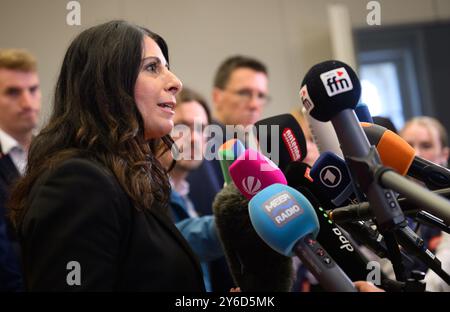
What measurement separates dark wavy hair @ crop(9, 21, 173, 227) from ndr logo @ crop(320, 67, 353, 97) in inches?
14.5

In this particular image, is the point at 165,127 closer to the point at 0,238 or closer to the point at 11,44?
the point at 0,238

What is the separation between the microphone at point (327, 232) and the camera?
108cm

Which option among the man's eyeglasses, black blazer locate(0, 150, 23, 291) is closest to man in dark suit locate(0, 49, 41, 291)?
black blazer locate(0, 150, 23, 291)

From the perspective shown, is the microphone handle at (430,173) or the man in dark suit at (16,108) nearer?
the microphone handle at (430,173)

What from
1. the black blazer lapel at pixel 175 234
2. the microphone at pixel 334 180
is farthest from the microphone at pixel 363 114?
the black blazer lapel at pixel 175 234

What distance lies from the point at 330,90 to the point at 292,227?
199 millimetres

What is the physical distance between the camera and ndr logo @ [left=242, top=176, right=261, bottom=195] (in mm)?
1076

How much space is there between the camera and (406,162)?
958 mm

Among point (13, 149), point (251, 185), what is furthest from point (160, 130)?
point (13, 149)

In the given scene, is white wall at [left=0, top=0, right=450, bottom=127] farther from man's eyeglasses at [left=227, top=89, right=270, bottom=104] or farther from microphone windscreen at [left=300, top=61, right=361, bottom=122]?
microphone windscreen at [left=300, top=61, right=361, bottom=122]

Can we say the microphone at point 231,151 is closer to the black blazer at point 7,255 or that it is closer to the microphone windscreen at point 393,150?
the microphone windscreen at point 393,150

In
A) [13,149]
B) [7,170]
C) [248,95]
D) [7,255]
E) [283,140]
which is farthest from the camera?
[248,95]

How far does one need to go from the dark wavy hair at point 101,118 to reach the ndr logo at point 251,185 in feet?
0.54

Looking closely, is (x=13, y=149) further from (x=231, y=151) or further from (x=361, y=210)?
(x=361, y=210)
